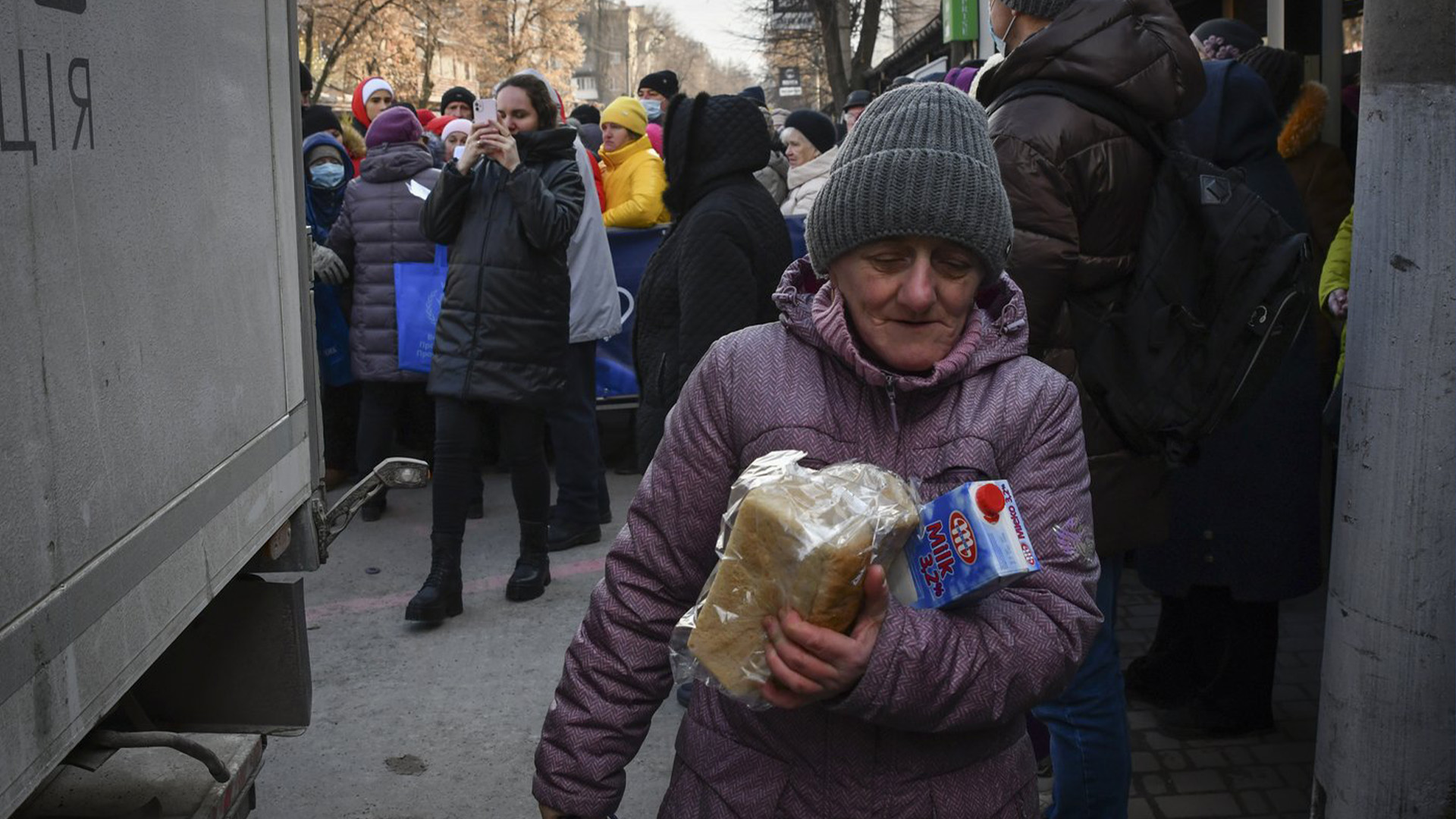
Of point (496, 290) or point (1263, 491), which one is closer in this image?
point (1263, 491)

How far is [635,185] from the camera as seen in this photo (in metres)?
8.20

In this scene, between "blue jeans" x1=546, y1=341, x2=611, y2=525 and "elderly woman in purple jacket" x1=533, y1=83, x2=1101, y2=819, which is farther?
"blue jeans" x1=546, y1=341, x2=611, y2=525

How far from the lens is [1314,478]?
13.5 feet

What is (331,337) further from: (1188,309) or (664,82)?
(1188,309)

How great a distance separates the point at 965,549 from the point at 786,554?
8.5 inches

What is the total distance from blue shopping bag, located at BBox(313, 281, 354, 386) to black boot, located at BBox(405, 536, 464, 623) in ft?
8.04

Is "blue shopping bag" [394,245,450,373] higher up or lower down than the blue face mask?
lower down

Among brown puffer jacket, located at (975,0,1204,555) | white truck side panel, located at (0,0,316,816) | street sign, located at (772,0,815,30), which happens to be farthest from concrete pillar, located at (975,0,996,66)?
street sign, located at (772,0,815,30)

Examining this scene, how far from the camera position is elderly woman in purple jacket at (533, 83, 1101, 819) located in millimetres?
1830

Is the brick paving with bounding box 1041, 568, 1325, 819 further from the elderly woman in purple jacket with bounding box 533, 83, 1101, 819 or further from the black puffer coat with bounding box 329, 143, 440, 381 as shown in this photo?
the black puffer coat with bounding box 329, 143, 440, 381

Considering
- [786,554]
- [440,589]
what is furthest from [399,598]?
[786,554]

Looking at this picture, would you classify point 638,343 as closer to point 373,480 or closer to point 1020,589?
point 373,480

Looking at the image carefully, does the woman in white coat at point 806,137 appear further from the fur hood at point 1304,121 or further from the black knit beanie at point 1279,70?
the black knit beanie at point 1279,70

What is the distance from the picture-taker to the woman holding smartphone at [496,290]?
5324mm
